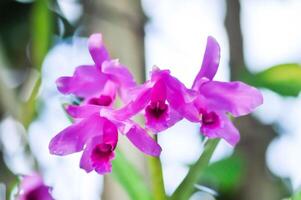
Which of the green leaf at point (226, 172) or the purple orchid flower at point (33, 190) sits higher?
the purple orchid flower at point (33, 190)

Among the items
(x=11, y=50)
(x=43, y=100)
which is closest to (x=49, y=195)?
(x=43, y=100)

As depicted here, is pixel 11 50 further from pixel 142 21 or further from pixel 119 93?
pixel 119 93

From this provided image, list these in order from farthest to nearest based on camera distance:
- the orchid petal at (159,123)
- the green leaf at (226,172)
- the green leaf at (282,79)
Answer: the green leaf at (226,172) < the green leaf at (282,79) < the orchid petal at (159,123)

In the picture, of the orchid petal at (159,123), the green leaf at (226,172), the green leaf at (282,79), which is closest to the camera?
the orchid petal at (159,123)

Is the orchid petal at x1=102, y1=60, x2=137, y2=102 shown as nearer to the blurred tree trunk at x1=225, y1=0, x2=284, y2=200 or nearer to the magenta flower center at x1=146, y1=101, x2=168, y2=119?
the magenta flower center at x1=146, y1=101, x2=168, y2=119

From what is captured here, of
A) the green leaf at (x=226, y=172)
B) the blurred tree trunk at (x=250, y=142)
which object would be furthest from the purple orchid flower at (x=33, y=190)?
the blurred tree trunk at (x=250, y=142)

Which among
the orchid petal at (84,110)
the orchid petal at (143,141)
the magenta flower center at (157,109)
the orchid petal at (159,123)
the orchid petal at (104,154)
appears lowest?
the orchid petal at (104,154)

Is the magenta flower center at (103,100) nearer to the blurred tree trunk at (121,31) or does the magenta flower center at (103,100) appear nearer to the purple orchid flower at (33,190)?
the purple orchid flower at (33,190)
